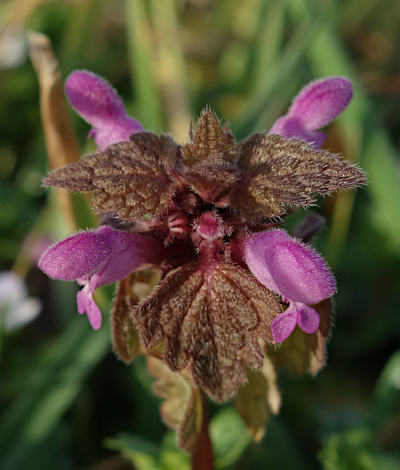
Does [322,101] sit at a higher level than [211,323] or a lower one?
higher

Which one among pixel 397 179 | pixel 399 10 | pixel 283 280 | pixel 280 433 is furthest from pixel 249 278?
pixel 399 10

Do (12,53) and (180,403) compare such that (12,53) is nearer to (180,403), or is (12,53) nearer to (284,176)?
(180,403)

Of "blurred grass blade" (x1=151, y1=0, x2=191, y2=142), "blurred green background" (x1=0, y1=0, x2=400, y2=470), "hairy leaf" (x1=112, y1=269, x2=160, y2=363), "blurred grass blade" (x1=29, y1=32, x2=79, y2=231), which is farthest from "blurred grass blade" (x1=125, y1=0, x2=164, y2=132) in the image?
"hairy leaf" (x1=112, y1=269, x2=160, y2=363)

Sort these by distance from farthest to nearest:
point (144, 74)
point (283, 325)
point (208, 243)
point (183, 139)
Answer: point (183, 139)
point (144, 74)
point (208, 243)
point (283, 325)

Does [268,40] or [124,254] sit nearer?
[124,254]

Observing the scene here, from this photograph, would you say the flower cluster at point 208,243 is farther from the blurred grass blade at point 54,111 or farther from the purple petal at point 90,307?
the blurred grass blade at point 54,111

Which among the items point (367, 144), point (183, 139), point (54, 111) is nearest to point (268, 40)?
point (183, 139)

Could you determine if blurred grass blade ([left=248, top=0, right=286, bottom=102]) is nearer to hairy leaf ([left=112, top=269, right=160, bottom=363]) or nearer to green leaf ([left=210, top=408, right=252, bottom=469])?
green leaf ([left=210, top=408, right=252, bottom=469])

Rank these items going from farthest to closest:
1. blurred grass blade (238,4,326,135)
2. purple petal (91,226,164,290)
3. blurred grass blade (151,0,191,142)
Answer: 1. blurred grass blade (151,0,191,142)
2. blurred grass blade (238,4,326,135)
3. purple petal (91,226,164,290)
